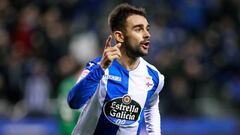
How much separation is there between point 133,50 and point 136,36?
124mm

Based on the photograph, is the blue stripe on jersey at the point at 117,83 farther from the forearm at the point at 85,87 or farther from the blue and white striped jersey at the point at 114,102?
the forearm at the point at 85,87

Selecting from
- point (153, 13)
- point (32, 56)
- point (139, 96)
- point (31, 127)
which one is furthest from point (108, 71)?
point (153, 13)

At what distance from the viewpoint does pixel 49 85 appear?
13031 millimetres

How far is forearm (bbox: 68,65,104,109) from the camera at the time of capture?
575 centimetres

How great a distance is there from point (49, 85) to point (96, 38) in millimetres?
1759

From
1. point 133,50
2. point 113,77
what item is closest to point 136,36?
point 133,50

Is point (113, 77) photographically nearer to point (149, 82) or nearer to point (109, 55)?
point (149, 82)

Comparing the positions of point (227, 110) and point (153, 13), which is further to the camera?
point (153, 13)

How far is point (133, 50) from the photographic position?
6270 millimetres

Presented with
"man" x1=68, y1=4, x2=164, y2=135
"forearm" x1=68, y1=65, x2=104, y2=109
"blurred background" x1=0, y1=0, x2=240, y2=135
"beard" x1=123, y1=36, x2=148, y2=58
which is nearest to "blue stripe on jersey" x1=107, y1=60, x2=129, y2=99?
"man" x1=68, y1=4, x2=164, y2=135

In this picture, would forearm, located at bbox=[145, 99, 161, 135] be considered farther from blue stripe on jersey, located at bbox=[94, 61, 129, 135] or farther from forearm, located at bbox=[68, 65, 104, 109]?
forearm, located at bbox=[68, 65, 104, 109]

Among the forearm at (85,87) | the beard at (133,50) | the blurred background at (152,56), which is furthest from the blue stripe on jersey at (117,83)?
the blurred background at (152,56)

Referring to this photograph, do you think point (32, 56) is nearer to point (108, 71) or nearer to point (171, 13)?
point (171, 13)

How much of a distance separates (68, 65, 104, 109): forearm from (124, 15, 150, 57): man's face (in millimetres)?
586
